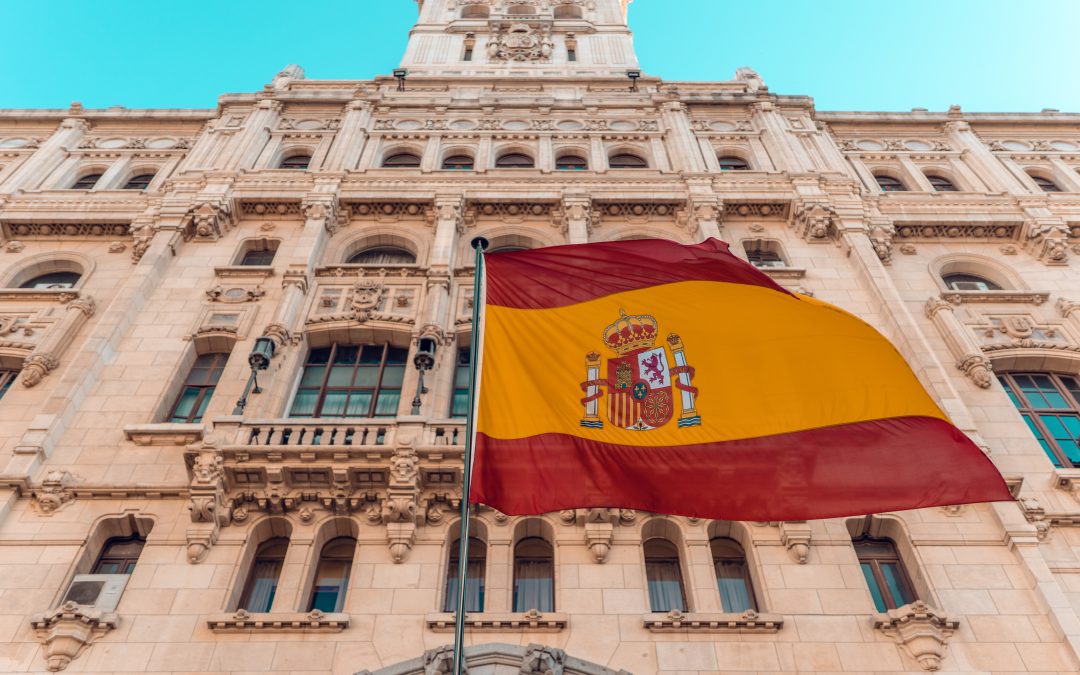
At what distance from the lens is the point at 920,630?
42.9ft

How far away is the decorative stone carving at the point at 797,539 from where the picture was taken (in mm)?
14625

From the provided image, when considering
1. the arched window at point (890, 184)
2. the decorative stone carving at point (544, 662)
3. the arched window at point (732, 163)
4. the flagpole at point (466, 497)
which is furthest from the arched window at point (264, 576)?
the arched window at point (890, 184)

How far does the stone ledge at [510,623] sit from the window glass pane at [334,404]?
22.5ft

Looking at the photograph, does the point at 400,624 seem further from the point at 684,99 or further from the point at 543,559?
the point at 684,99

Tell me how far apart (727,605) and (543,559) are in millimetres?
3549

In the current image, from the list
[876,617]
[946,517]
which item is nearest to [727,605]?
[876,617]

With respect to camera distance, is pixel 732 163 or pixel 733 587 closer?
pixel 733 587

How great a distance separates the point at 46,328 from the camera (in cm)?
2086

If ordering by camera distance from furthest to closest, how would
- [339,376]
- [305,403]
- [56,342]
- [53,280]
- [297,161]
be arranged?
[297,161], [53,280], [339,376], [56,342], [305,403]

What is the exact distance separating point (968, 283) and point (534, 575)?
667 inches

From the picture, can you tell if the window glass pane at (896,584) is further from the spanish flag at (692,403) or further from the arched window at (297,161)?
the arched window at (297,161)

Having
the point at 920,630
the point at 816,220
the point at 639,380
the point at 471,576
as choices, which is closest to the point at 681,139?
the point at 816,220

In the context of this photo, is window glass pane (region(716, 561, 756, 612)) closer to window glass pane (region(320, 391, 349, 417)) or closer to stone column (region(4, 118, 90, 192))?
window glass pane (region(320, 391, 349, 417))

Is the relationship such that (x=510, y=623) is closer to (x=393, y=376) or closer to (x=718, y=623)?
(x=718, y=623)
